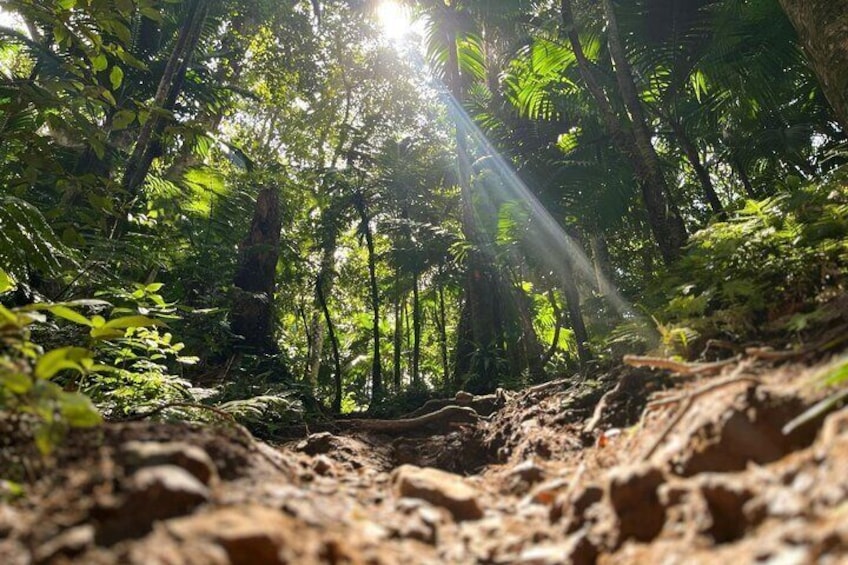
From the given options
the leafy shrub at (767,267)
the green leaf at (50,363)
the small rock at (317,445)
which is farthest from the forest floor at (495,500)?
the small rock at (317,445)

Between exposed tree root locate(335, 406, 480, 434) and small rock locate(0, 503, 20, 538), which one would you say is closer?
small rock locate(0, 503, 20, 538)

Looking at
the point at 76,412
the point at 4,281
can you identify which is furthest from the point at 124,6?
the point at 76,412

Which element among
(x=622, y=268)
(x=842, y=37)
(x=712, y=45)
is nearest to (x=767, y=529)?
(x=842, y=37)

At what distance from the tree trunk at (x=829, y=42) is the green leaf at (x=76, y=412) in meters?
3.99

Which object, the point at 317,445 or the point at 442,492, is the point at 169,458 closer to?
the point at 442,492

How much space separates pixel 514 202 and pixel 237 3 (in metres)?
5.11

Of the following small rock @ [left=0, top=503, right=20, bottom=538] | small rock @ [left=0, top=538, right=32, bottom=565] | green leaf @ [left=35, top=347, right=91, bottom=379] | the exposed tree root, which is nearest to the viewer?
small rock @ [left=0, top=538, right=32, bottom=565]

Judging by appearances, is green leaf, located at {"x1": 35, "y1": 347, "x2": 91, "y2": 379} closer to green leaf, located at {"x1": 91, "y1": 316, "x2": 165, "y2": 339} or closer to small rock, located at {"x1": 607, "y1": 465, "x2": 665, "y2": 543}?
green leaf, located at {"x1": 91, "y1": 316, "x2": 165, "y2": 339}

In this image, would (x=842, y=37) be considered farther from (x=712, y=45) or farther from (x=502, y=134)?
(x=502, y=134)

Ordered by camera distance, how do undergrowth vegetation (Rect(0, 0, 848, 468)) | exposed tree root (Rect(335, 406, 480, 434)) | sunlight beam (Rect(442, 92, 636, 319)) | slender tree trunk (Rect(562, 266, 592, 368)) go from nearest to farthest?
undergrowth vegetation (Rect(0, 0, 848, 468)) < exposed tree root (Rect(335, 406, 480, 434)) < slender tree trunk (Rect(562, 266, 592, 368)) < sunlight beam (Rect(442, 92, 636, 319))

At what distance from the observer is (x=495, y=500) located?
1.75 m

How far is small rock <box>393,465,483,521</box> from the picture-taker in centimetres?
152

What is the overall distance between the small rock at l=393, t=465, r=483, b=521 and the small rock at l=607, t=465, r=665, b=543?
1.51 ft

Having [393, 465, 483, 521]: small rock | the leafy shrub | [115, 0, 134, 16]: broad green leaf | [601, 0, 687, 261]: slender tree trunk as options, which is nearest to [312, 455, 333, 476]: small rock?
[393, 465, 483, 521]: small rock
